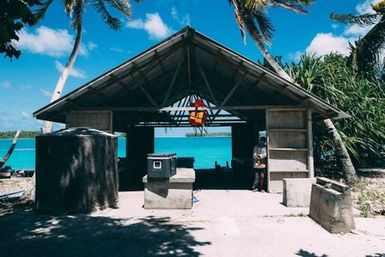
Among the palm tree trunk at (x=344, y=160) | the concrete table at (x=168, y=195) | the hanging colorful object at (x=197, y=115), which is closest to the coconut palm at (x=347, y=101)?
the palm tree trunk at (x=344, y=160)

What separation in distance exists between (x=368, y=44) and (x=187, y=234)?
18582 millimetres

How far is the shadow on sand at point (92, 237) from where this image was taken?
576cm

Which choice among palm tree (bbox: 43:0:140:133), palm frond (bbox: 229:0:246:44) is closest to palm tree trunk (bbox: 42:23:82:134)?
palm tree (bbox: 43:0:140:133)

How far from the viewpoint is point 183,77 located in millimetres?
14922

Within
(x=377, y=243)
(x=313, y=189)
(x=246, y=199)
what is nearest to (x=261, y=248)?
(x=377, y=243)

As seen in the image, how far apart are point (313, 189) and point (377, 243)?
201 centimetres

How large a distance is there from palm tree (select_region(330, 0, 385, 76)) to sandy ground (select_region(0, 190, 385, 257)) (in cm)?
1498

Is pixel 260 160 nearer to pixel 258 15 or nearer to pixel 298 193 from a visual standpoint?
pixel 298 193

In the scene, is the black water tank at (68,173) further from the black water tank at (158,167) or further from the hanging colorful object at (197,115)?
the hanging colorful object at (197,115)

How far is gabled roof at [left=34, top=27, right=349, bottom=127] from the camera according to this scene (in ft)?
34.8

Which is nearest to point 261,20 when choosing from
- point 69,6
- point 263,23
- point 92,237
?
point 263,23

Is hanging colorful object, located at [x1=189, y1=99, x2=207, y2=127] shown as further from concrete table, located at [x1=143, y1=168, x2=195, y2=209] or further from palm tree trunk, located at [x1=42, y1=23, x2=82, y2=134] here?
palm tree trunk, located at [x1=42, y1=23, x2=82, y2=134]

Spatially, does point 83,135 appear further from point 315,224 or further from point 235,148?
point 235,148

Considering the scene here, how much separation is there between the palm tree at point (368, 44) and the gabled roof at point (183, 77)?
9.40 metres
